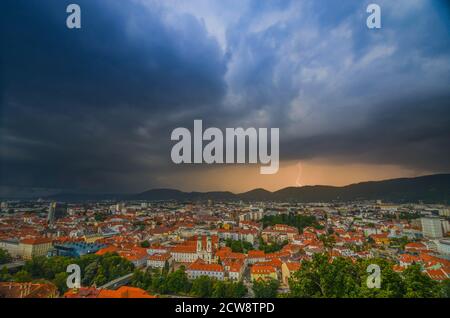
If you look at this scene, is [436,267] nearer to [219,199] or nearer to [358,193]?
[219,199]

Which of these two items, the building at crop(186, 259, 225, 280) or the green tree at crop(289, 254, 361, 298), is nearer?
the green tree at crop(289, 254, 361, 298)

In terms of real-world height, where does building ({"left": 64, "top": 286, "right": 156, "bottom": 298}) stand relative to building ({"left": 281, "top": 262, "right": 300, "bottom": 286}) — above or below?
above

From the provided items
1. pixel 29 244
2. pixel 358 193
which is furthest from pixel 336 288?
pixel 358 193

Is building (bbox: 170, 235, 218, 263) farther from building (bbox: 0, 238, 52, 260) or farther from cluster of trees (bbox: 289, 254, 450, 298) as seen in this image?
cluster of trees (bbox: 289, 254, 450, 298)

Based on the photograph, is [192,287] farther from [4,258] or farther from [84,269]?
[4,258]

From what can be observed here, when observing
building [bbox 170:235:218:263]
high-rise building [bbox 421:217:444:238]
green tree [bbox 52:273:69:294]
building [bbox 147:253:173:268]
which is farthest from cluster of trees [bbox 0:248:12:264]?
high-rise building [bbox 421:217:444:238]

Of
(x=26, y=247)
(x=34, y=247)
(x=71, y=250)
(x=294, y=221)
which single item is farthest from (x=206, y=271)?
(x=294, y=221)

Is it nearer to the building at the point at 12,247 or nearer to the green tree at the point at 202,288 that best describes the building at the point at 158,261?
the green tree at the point at 202,288
